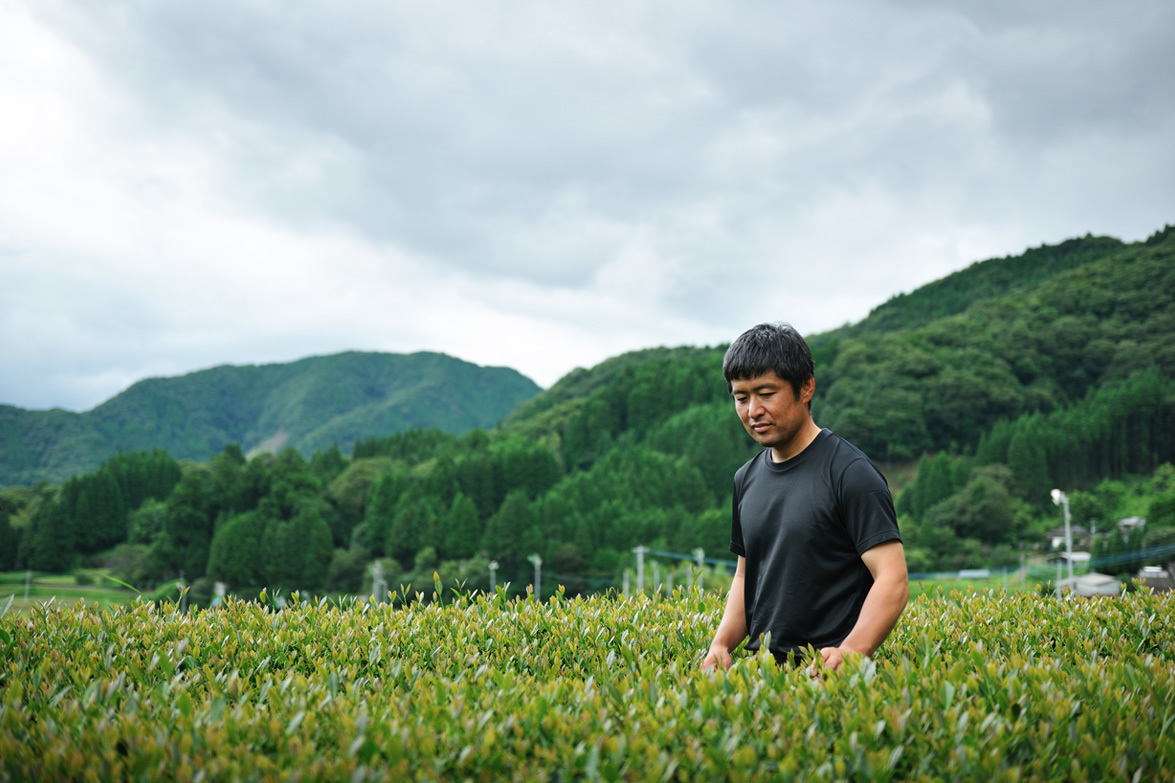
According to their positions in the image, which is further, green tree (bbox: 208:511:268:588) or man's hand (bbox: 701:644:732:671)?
green tree (bbox: 208:511:268:588)

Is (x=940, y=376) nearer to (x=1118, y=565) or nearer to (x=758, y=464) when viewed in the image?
(x=1118, y=565)

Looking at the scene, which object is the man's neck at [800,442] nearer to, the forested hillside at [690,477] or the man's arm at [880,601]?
the man's arm at [880,601]

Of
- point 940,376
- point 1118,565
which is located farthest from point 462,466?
point 1118,565

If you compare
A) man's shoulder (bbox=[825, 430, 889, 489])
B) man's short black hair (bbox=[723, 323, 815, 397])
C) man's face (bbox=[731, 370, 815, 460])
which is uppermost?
man's short black hair (bbox=[723, 323, 815, 397])

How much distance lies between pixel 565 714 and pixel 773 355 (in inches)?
61.9

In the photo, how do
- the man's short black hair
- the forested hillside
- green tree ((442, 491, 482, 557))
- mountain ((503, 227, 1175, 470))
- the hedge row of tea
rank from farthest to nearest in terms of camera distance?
1. mountain ((503, 227, 1175, 470))
2. green tree ((442, 491, 482, 557))
3. the forested hillside
4. the man's short black hair
5. the hedge row of tea

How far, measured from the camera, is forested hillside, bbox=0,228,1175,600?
79750mm

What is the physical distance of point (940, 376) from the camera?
97562 millimetres

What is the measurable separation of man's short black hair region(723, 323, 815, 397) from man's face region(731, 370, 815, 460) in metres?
0.03

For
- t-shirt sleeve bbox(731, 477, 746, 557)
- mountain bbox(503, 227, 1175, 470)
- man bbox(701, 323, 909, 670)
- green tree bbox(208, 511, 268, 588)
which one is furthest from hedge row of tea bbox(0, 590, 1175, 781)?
mountain bbox(503, 227, 1175, 470)

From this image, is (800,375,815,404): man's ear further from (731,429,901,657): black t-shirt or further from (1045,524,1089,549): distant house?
(1045,524,1089,549): distant house

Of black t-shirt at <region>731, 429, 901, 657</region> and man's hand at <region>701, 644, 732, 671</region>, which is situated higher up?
black t-shirt at <region>731, 429, 901, 657</region>

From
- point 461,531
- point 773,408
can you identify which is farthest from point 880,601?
point 461,531

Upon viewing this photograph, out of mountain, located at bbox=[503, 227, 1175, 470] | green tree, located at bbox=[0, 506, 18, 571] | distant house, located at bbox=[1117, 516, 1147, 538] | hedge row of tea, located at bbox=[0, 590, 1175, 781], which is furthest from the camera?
mountain, located at bbox=[503, 227, 1175, 470]
